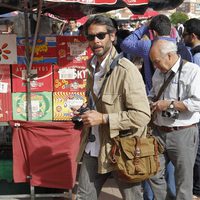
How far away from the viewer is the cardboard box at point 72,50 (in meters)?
4.02

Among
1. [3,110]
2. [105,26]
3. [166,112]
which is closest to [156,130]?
[166,112]

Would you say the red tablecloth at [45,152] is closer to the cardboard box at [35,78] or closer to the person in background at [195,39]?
the cardboard box at [35,78]

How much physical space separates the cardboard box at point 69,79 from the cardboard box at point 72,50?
6cm

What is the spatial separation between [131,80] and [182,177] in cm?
107

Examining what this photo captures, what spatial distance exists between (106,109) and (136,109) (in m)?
0.21

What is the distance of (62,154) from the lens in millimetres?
3906

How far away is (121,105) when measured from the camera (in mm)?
2527

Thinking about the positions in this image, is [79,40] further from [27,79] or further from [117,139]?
[117,139]

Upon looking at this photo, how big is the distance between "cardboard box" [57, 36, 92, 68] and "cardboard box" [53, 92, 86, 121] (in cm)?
31

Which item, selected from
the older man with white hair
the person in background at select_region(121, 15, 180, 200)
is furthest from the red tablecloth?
the older man with white hair

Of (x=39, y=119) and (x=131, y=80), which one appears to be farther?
(x=39, y=119)

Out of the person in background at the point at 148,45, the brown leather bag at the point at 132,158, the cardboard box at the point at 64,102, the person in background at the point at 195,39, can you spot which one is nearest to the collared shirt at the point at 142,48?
the person in background at the point at 148,45

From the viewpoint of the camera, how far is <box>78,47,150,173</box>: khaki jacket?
2.44 meters

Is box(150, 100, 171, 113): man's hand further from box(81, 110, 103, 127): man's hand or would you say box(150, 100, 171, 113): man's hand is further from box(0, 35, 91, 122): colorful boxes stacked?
box(0, 35, 91, 122): colorful boxes stacked
